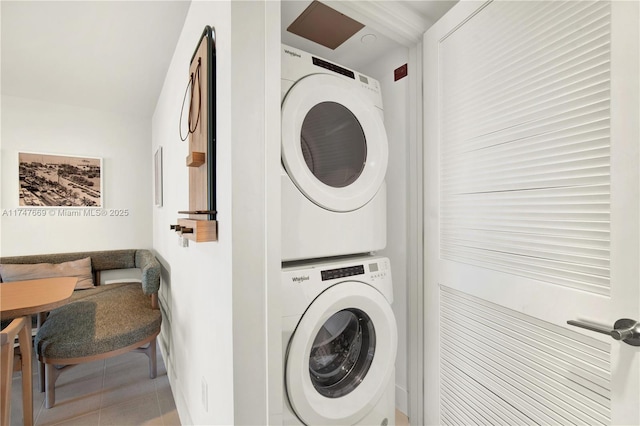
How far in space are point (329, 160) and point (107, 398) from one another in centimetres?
228

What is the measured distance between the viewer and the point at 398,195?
1774 millimetres

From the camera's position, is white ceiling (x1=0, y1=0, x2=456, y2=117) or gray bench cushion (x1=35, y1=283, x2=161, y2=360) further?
gray bench cushion (x1=35, y1=283, x2=161, y2=360)

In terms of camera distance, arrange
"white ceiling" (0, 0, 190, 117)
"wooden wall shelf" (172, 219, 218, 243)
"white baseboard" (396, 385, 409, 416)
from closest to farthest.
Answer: "wooden wall shelf" (172, 219, 218, 243) < "white ceiling" (0, 0, 190, 117) < "white baseboard" (396, 385, 409, 416)

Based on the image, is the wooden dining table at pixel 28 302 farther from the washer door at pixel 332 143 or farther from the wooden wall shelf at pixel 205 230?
the washer door at pixel 332 143

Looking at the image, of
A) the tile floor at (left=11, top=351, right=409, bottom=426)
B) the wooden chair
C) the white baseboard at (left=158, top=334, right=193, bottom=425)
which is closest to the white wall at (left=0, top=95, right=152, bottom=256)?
the tile floor at (left=11, top=351, right=409, bottom=426)

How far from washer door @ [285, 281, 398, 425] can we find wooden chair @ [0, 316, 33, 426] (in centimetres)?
117

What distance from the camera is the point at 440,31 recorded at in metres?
1.41

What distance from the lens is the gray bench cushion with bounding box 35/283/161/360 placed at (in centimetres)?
173

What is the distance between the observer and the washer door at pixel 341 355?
3.59ft

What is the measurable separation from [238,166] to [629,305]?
121cm

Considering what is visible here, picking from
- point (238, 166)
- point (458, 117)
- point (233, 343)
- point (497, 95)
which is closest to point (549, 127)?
point (497, 95)

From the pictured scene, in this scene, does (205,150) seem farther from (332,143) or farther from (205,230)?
(332,143)

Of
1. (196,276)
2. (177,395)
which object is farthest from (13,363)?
(196,276)

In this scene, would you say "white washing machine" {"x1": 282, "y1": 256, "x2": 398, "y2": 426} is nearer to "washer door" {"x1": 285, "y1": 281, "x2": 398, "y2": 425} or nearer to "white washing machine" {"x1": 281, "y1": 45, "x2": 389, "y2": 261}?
"washer door" {"x1": 285, "y1": 281, "x2": 398, "y2": 425}
